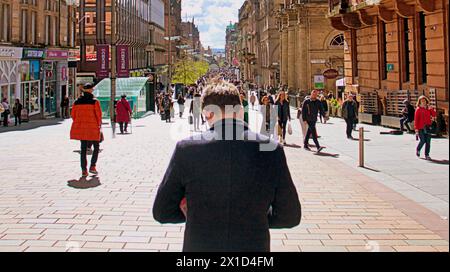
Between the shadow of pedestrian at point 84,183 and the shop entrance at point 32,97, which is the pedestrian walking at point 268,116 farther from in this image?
the shop entrance at point 32,97

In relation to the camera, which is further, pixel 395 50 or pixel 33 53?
pixel 33 53

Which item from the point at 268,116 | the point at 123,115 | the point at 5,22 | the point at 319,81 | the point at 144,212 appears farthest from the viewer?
the point at 319,81

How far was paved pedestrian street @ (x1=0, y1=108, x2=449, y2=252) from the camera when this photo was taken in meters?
5.34

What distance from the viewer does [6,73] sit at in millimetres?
27609

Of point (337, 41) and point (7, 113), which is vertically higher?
point (337, 41)

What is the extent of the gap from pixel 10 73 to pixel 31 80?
3.46 metres

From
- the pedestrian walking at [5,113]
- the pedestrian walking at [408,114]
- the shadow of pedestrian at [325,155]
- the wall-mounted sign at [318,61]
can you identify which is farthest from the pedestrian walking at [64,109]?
the shadow of pedestrian at [325,155]

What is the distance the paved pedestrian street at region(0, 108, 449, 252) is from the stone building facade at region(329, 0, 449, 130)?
807 cm

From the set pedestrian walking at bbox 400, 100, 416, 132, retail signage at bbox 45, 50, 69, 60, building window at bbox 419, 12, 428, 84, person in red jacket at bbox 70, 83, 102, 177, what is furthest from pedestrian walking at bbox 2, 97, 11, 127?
building window at bbox 419, 12, 428, 84

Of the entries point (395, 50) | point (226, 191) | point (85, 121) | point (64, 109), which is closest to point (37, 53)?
point (64, 109)

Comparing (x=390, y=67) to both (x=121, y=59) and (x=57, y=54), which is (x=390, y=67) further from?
(x=57, y=54)

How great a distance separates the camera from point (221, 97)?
2529 millimetres
